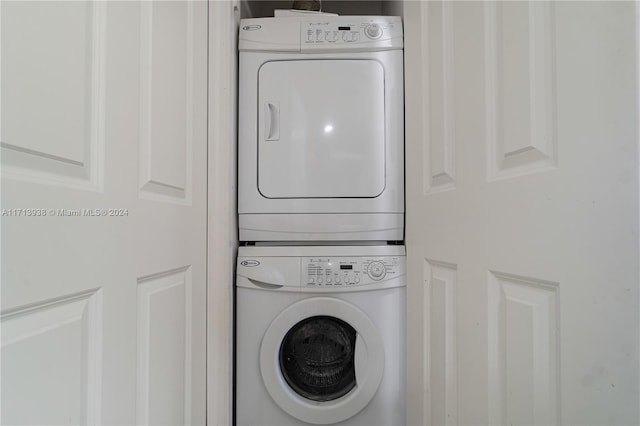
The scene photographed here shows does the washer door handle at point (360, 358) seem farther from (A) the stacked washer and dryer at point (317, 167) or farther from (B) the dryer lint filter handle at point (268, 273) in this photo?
(B) the dryer lint filter handle at point (268, 273)

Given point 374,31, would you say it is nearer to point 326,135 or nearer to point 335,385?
point 326,135

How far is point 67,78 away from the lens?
1.31ft

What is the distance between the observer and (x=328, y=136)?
990 millimetres

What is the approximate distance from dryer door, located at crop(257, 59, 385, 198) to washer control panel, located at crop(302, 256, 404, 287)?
8.9 inches

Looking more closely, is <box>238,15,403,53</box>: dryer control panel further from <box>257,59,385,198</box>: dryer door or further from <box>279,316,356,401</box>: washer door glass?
<box>279,316,356,401</box>: washer door glass

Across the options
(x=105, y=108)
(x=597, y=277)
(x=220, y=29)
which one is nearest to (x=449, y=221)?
(x=597, y=277)

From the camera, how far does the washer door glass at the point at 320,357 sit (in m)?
0.96

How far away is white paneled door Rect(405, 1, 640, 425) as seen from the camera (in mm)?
350

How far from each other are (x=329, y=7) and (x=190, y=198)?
1.27 m

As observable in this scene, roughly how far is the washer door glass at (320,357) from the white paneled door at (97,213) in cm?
35

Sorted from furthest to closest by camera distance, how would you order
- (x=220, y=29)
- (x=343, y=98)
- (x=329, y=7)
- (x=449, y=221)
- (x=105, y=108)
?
(x=329, y=7), (x=343, y=98), (x=220, y=29), (x=449, y=221), (x=105, y=108)

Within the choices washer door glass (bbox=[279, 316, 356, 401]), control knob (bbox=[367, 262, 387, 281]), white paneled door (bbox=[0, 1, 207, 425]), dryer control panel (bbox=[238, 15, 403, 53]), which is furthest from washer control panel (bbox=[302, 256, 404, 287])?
dryer control panel (bbox=[238, 15, 403, 53])

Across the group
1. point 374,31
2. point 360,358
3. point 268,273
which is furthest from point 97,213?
point 374,31

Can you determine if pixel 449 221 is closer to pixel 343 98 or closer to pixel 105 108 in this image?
pixel 343 98
